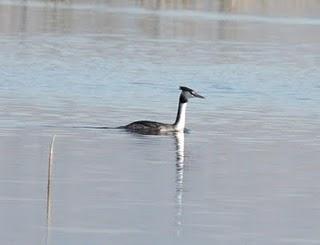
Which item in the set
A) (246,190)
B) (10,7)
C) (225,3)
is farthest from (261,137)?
(225,3)

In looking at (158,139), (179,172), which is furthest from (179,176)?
(158,139)

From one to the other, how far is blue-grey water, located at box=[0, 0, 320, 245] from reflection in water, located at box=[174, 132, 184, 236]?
2 centimetres

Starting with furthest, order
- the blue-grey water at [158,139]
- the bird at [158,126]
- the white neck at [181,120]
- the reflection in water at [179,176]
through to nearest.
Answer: the white neck at [181,120] → the bird at [158,126] → the reflection in water at [179,176] → the blue-grey water at [158,139]

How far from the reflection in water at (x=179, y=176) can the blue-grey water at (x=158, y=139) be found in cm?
2

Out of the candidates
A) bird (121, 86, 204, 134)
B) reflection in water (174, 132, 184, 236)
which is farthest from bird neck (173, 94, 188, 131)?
reflection in water (174, 132, 184, 236)

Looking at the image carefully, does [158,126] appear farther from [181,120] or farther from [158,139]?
[181,120]

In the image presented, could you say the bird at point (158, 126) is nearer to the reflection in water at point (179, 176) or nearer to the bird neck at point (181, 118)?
the bird neck at point (181, 118)

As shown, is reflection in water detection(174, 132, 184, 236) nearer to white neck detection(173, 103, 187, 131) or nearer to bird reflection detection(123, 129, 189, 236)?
bird reflection detection(123, 129, 189, 236)

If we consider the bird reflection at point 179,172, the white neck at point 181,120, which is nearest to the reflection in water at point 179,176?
the bird reflection at point 179,172

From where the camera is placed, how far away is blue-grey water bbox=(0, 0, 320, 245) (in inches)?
508

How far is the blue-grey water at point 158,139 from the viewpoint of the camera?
12891 millimetres

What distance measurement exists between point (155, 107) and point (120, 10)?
1246 inches

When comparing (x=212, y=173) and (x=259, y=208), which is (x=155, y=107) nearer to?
(x=212, y=173)

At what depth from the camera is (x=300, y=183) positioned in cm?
1536
